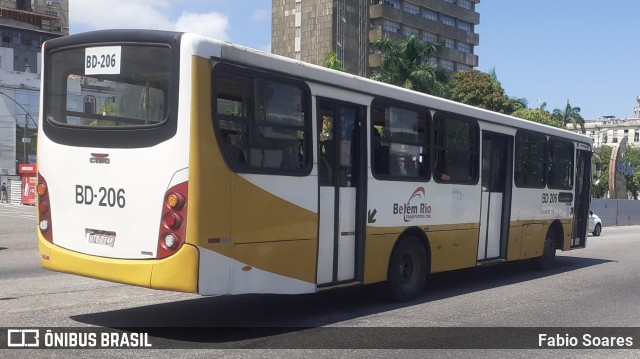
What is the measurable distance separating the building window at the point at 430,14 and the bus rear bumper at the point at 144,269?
75.6m

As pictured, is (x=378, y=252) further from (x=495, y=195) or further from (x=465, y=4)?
(x=465, y=4)

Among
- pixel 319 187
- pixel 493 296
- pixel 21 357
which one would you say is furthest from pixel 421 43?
pixel 21 357

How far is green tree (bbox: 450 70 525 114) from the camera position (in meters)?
55.0

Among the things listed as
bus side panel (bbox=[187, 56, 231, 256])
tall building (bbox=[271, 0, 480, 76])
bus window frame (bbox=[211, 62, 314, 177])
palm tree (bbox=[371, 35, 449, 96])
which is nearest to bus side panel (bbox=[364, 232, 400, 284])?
bus window frame (bbox=[211, 62, 314, 177])

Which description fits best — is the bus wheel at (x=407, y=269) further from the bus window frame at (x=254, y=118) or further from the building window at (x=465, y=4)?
the building window at (x=465, y=4)

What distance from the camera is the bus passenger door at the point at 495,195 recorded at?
1303 cm

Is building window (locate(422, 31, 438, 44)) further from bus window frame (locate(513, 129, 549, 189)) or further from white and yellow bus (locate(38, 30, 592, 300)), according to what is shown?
white and yellow bus (locate(38, 30, 592, 300))

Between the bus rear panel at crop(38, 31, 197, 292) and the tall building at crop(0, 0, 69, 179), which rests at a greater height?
the tall building at crop(0, 0, 69, 179)

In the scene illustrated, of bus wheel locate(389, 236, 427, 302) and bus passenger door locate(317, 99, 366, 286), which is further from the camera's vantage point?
bus wheel locate(389, 236, 427, 302)

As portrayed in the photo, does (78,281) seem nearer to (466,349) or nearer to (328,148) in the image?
(328,148)

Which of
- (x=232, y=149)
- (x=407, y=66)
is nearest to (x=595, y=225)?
(x=407, y=66)

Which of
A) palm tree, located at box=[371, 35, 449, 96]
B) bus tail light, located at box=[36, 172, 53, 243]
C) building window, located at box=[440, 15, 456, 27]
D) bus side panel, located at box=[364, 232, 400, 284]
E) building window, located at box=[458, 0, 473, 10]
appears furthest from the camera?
building window, located at box=[458, 0, 473, 10]

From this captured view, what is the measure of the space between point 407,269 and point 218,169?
14.5 feet

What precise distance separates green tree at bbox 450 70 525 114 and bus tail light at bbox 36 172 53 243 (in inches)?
1900
